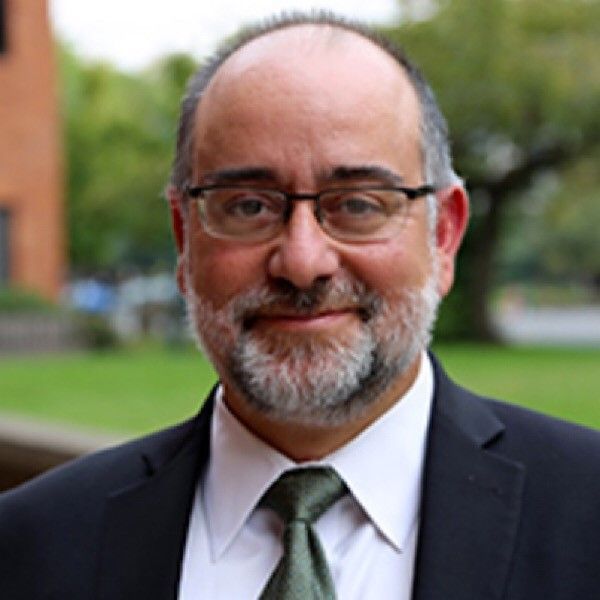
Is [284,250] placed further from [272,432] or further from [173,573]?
[173,573]

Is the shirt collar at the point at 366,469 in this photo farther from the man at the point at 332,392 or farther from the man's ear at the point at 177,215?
the man's ear at the point at 177,215

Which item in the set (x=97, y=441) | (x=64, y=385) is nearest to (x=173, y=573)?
(x=97, y=441)

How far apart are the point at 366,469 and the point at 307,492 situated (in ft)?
0.34

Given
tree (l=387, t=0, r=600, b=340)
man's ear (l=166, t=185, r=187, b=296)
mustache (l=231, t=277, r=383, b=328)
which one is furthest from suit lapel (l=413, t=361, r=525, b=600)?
tree (l=387, t=0, r=600, b=340)

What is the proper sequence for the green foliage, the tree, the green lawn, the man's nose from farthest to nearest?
the green foliage < the tree < the green lawn < the man's nose

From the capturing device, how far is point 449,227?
2.25m

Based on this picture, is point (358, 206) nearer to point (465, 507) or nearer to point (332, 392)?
point (332, 392)

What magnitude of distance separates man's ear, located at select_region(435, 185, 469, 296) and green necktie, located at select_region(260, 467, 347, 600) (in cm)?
38

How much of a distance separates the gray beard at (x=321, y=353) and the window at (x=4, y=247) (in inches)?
910

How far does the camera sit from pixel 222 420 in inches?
90.6

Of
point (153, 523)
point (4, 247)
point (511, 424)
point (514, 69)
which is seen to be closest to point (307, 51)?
point (511, 424)

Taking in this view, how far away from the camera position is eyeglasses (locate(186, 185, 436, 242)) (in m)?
2.03

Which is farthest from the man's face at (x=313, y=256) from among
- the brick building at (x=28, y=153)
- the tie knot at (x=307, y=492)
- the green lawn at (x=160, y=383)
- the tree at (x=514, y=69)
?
the brick building at (x=28, y=153)

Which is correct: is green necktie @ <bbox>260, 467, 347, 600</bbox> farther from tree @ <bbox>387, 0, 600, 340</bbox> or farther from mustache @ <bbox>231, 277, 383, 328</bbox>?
tree @ <bbox>387, 0, 600, 340</bbox>
